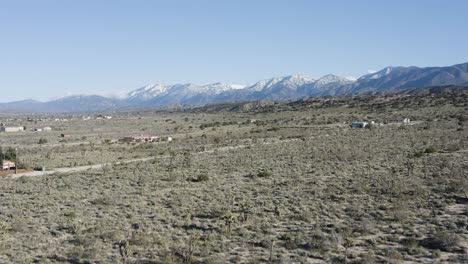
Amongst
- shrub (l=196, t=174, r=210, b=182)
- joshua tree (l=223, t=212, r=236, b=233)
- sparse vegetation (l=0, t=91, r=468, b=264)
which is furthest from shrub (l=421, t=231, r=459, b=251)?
shrub (l=196, t=174, r=210, b=182)

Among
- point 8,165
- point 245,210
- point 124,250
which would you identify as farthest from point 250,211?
point 8,165

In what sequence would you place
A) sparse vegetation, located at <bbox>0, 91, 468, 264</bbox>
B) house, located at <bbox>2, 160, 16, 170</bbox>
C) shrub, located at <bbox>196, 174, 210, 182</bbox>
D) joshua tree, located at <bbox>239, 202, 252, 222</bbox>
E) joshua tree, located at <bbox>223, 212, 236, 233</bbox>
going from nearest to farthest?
1. sparse vegetation, located at <bbox>0, 91, 468, 264</bbox>
2. joshua tree, located at <bbox>223, 212, 236, 233</bbox>
3. joshua tree, located at <bbox>239, 202, 252, 222</bbox>
4. shrub, located at <bbox>196, 174, 210, 182</bbox>
5. house, located at <bbox>2, 160, 16, 170</bbox>

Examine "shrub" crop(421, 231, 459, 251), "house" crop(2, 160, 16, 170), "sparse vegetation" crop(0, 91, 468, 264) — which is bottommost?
"shrub" crop(421, 231, 459, 251)

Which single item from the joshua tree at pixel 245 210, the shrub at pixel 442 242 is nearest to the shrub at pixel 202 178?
the joshua tree at pixel 245 210

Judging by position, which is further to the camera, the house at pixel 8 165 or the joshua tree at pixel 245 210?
the house at pixel 8 165

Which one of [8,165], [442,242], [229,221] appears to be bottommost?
[442,242]

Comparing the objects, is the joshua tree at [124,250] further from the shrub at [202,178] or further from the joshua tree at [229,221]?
the shrub at [202,178]

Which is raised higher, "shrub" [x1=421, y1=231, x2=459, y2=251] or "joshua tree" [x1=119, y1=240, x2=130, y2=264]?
"joshua tree" [x1=119, y1=240, x2=130, y2=264]

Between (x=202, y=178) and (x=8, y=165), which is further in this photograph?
(x=8, y=165)

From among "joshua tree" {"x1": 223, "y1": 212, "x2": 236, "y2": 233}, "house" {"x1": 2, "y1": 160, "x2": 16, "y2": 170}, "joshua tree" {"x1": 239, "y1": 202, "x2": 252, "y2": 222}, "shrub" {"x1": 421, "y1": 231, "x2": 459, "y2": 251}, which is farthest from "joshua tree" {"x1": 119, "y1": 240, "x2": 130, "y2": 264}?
"house" {"x1": 2, "y1": 160, "x2": 16, "y2": 170}

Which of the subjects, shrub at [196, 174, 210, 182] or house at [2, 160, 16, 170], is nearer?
shrub at [196, 174, 210, 182]

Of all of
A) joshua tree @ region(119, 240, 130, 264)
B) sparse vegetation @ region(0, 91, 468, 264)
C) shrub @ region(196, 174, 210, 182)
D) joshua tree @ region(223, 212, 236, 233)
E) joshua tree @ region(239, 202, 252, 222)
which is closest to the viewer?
joshua tree @ region(119, 240, 130, 264)

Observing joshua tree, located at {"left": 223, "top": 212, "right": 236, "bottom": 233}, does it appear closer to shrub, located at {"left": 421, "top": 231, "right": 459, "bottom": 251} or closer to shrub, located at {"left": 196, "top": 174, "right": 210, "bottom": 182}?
shrub, located at {"left": 421, "top": 231, "right": 459, "bottom": 251}

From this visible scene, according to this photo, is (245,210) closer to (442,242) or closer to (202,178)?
(442,242)
